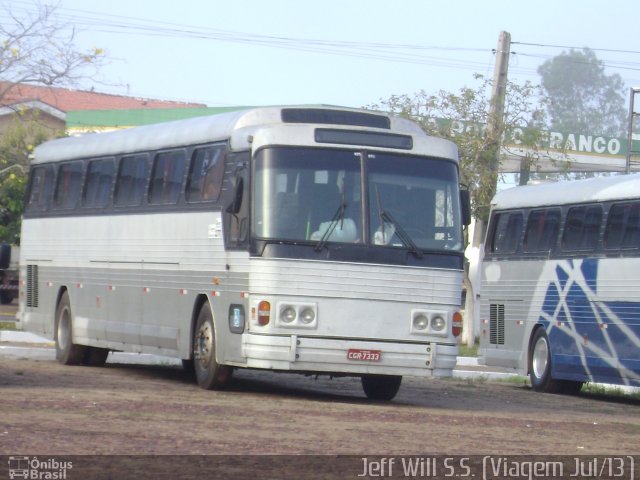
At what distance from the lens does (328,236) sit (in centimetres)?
1680

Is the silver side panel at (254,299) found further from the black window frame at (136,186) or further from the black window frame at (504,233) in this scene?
the black window frame at (504,233)

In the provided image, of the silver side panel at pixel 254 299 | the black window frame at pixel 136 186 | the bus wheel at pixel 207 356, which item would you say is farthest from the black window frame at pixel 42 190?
the bus wheel at pixel 207 356

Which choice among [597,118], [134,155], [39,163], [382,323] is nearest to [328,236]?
[382,323]

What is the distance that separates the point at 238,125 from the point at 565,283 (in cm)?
758

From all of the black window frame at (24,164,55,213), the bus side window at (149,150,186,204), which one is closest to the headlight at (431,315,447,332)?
the bus side window at (149,150,186,204)

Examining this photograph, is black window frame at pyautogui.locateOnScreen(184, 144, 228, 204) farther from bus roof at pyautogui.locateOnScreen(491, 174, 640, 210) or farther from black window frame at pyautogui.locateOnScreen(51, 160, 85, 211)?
bus roof at pyautogui.locateOnScreen(491, 174, 640, 210)

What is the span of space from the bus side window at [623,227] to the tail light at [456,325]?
4.69 metres

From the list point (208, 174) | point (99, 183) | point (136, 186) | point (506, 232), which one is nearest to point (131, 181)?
point (136, 186)

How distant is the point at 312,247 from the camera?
54.9ft

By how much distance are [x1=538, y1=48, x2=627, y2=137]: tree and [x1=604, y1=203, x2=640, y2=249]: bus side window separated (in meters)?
131

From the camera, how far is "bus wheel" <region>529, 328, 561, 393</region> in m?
23.8

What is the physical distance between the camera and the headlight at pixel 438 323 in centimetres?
1720

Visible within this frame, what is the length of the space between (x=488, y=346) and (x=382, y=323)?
371 inches

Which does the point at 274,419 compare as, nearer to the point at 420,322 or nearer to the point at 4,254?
the point at 420,322
